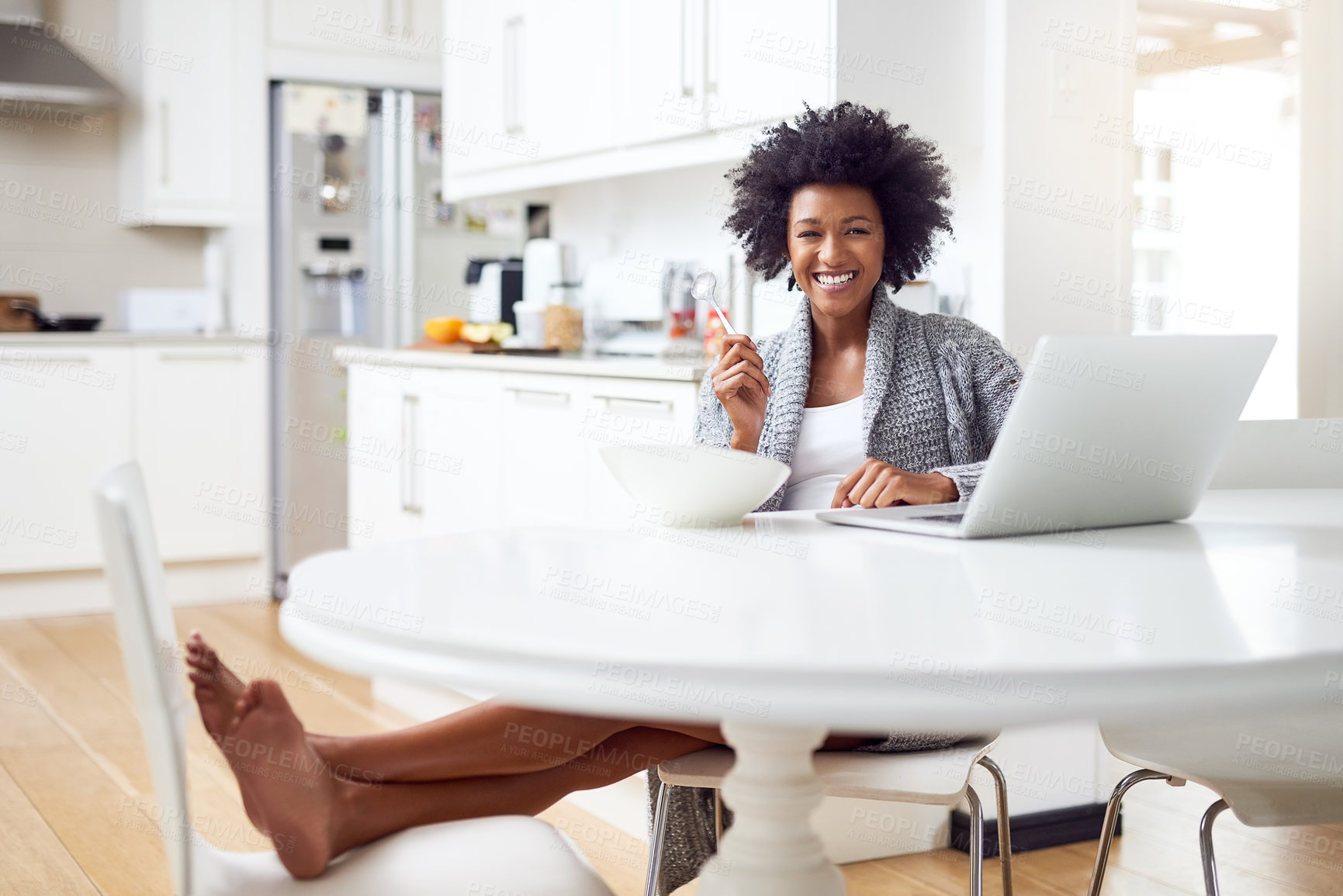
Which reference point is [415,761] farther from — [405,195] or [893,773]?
[405,195]

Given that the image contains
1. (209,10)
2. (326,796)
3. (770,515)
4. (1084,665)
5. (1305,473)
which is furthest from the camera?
(209,10)

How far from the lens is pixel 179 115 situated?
193 inches

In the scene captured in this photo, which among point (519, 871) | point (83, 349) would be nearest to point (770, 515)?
point (519, 871)

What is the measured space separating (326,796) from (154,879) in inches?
48.7

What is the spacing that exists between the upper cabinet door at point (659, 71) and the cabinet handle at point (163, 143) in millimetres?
2324

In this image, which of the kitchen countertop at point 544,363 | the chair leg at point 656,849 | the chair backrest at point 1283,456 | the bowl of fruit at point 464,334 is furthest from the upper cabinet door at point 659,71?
the chair leg at point 656,849

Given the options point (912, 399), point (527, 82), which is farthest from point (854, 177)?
Result: point (527, 82)

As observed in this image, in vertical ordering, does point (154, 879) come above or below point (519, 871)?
below

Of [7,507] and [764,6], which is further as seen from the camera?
[7,507]

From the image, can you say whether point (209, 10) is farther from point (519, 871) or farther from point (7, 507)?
point (519, 871)

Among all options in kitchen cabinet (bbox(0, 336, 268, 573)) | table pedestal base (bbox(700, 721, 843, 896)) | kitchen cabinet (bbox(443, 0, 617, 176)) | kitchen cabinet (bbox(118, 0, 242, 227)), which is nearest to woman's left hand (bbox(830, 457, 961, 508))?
table pedestal base (bbox(700, 721, 843, 896))

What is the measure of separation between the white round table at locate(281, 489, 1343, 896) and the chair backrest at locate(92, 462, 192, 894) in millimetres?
104

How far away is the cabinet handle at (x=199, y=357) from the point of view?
4.73 m

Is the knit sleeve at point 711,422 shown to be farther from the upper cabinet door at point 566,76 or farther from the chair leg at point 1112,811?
the upper cabinet door at point 566,76
